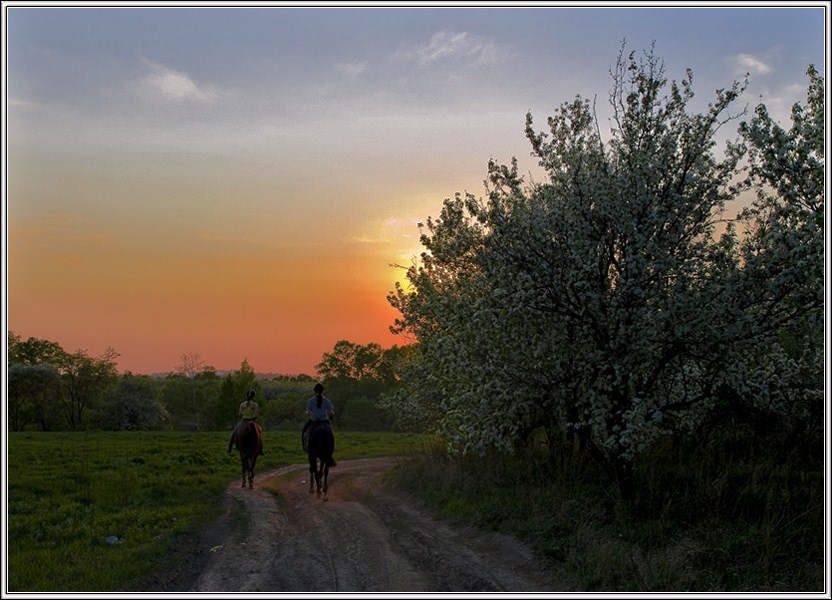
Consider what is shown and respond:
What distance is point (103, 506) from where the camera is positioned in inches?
697

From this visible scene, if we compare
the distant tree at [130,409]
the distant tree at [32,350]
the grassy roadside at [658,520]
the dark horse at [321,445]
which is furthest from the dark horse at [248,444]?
the distant tree at [32,350]

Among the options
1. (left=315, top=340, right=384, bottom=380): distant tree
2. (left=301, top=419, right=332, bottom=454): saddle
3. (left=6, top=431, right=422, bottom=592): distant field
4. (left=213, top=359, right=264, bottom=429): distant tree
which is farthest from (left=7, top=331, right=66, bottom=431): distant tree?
(left=301, top=419, right=332, bottom=454): saddle

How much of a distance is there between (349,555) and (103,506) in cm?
908

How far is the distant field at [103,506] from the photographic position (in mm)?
11219

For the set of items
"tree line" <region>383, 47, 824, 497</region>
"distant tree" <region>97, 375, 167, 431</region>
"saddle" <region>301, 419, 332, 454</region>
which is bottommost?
"distant tree" <region>97, 375, 167, 431</region>

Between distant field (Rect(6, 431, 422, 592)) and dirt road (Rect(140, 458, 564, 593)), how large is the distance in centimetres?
101

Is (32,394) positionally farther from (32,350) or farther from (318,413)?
(318,413)

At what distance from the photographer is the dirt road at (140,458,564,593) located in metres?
10.6

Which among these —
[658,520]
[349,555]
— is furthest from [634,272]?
[349,555]

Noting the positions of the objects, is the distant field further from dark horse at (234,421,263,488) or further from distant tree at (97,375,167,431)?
distant tree at (97,375,167,431)

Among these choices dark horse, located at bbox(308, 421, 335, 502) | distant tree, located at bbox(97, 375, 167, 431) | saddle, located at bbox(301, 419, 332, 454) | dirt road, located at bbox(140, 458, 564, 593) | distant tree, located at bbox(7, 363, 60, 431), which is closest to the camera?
dirt road, located at bbox(140, 458, 564, 593)

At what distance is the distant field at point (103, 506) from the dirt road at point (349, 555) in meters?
1.01

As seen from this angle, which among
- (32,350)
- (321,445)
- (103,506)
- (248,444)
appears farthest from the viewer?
(32,350)

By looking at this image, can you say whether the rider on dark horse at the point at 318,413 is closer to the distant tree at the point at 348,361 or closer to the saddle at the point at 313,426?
the saddle at the point at 313,426
